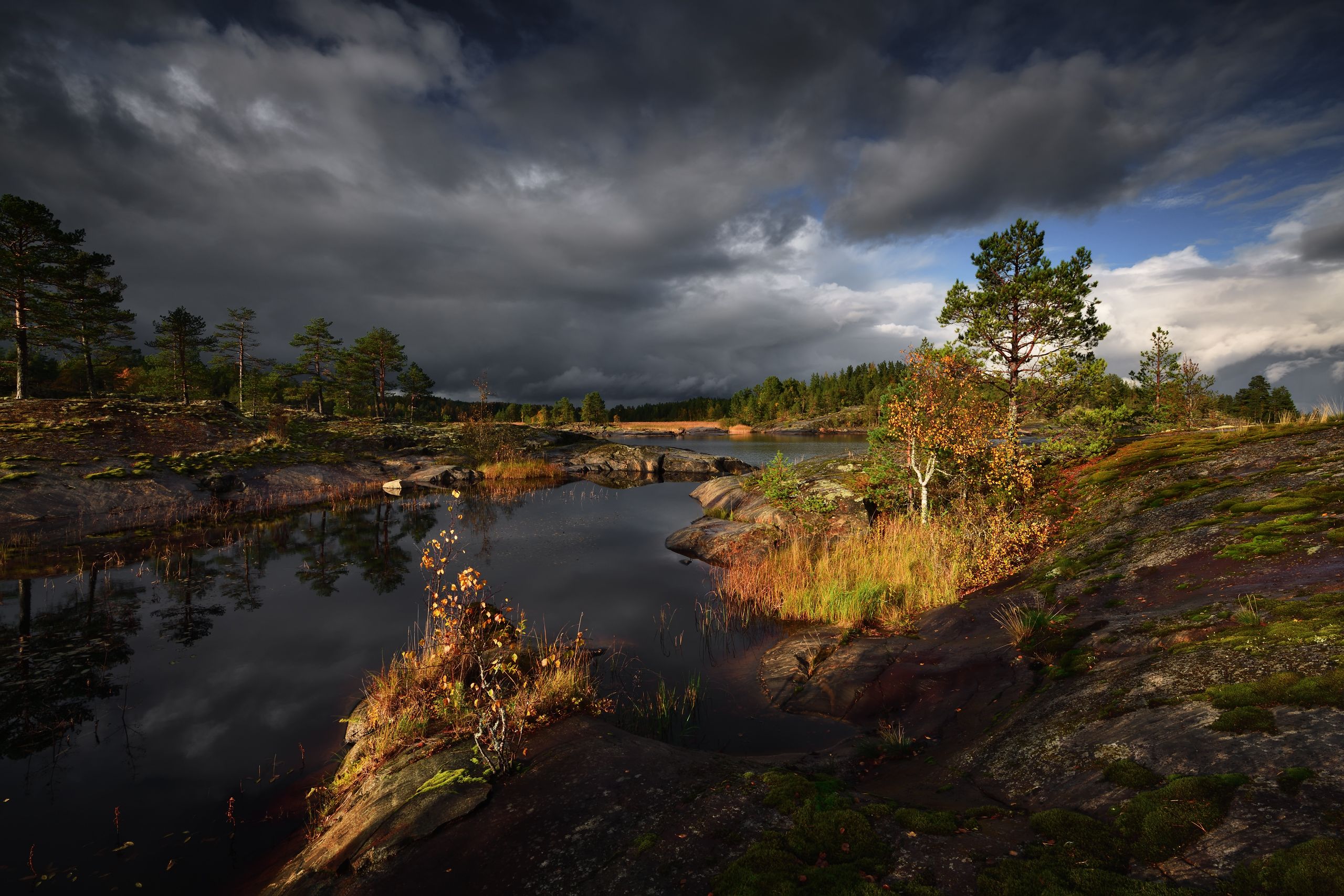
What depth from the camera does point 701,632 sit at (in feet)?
44.0

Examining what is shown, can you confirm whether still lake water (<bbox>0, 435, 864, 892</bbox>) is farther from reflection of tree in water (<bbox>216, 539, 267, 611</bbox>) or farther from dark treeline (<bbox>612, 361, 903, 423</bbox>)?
dark treeline (<bbox>612, 361, 903, 423</bbox>)

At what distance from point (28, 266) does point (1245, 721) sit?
61.3m

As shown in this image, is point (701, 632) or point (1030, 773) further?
point (701, 632)

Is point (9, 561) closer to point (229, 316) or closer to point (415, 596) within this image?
point (415, 596)

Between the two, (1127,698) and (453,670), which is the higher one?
(1127,698)

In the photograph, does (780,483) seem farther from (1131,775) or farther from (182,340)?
(182,340)

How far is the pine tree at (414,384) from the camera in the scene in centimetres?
8856

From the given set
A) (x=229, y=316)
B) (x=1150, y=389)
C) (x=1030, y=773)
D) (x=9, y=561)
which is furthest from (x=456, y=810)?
(x=229, y=316)

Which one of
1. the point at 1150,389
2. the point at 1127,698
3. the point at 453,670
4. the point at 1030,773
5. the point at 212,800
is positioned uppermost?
the point at 1150,389

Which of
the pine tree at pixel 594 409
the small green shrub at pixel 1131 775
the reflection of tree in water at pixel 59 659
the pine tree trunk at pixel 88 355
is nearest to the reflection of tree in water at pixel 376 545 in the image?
the reflection of tree in water at pixel 59 659

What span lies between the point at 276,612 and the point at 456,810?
1270 cm

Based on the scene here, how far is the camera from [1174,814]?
366cm

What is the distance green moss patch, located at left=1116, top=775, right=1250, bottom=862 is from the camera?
3473 mm

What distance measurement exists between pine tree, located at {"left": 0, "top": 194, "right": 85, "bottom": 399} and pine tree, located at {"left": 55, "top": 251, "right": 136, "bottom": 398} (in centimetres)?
72
